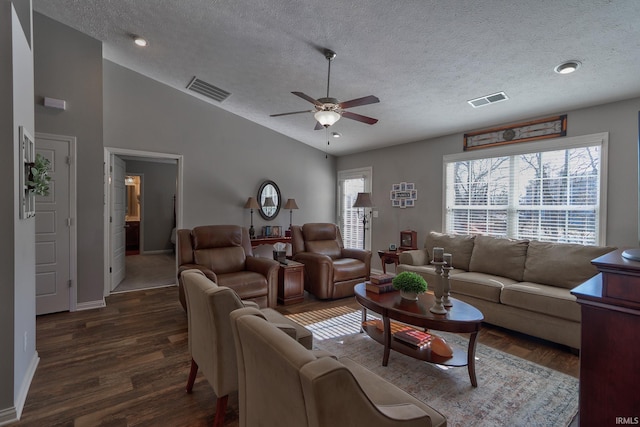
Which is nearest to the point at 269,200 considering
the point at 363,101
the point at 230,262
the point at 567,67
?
the point at 230,262

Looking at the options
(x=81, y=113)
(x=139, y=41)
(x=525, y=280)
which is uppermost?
(x=139, y=41)

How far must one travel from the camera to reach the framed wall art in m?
3.71

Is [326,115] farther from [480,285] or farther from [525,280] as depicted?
[525,280]

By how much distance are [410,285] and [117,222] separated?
4.56 metres

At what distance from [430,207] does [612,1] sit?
3.29 metres

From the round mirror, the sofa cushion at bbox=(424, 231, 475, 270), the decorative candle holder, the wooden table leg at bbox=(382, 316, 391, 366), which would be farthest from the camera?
the round mirror

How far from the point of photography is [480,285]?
3371mm

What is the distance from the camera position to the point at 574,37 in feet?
7.86

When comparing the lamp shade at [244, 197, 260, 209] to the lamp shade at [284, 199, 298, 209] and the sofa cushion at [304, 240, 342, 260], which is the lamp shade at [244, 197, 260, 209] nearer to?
the lamp shade at [284, 199, 298, 209]

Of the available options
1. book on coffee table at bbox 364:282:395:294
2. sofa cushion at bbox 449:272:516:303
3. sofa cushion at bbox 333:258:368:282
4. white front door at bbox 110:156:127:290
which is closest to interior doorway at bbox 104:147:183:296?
white front door at bbox 110:156:127:290

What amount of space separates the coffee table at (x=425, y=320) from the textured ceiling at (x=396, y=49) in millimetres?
2261

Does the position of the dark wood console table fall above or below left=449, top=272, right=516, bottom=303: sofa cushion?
above

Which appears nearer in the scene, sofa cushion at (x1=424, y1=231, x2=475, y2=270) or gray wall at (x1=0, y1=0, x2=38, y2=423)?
gray wall at (x1=0, y1=0, x2=38, y2=423)

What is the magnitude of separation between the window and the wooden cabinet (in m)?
2.73
